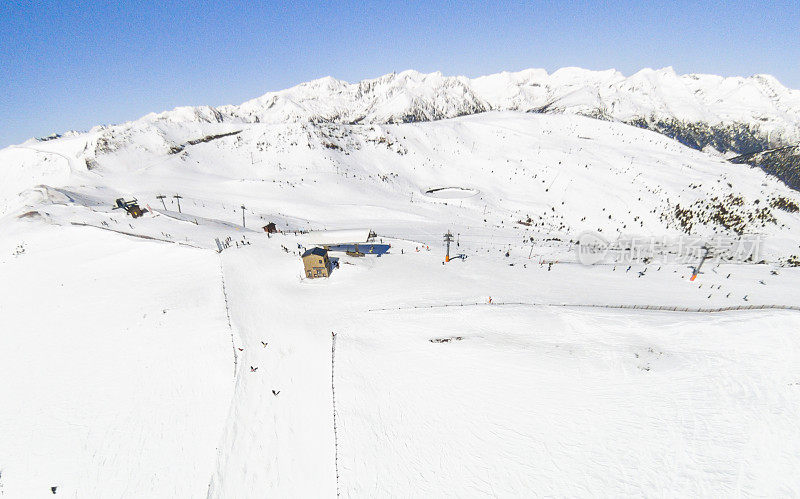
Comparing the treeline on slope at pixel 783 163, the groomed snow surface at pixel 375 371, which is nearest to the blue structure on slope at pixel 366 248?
the groomed snow surface at pixel 375 371

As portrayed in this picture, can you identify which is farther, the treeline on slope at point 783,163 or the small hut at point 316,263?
the treeline on slope at point 783,163

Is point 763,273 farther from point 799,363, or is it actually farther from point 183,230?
point 183,230

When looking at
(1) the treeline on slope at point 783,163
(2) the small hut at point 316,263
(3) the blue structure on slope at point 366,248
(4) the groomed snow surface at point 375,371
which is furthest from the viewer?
(1) the treeline on slope at point 783,163

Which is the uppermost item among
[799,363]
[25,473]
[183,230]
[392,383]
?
[183,230]

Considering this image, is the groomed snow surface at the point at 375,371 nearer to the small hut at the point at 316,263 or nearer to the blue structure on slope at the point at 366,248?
the small hut at the point at 316,263

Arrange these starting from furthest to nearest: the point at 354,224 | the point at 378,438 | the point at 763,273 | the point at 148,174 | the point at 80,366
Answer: the point at 148,174 < the point at 354,224 < the point at 763,273 < the point at 80,366 < the point at 378,438

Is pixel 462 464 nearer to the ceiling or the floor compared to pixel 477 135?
nearer to the floor

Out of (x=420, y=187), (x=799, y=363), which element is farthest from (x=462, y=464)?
(x=420, y=187)

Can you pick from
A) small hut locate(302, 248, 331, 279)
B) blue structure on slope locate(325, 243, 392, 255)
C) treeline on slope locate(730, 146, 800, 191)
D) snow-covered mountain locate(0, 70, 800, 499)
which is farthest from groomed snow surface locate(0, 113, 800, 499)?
treeline on slope locate(730, 146, 800, 191)

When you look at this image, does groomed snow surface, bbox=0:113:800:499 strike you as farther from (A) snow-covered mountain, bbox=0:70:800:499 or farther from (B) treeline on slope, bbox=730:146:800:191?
(B) treeline on slope, bbox=730:146:800:191
